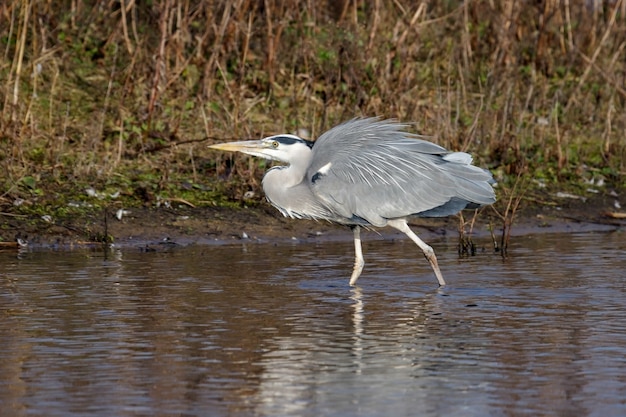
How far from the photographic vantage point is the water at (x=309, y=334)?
4.89m

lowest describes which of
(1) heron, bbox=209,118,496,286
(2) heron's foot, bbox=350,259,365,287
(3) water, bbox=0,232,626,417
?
(3) water, bbox=0,232,626,417

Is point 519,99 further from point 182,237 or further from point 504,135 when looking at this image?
point 182,237

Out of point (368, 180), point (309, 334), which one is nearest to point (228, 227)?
point (368, 180)

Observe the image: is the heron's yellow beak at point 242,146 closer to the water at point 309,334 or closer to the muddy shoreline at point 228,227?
the water at point 309,334

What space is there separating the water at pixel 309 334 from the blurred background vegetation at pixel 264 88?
5.69 feet

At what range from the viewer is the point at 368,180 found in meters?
8.10

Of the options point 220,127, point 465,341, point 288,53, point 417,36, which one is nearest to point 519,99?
point 417,36

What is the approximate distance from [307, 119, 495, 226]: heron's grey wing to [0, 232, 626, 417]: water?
0.46m

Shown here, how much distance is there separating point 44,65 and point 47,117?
3.89 ft

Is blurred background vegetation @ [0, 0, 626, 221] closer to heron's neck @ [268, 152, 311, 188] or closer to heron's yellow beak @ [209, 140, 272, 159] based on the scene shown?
heron's yellow beak @ [209, 140, 272, 159]

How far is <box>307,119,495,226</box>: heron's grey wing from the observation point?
8.08 m

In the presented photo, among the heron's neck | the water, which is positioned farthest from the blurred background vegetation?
the heron's neck

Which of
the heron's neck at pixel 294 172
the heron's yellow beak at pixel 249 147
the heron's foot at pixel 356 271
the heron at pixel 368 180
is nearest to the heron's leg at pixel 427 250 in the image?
the heron at pixel 368 180

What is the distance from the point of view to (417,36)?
12.9 metres
